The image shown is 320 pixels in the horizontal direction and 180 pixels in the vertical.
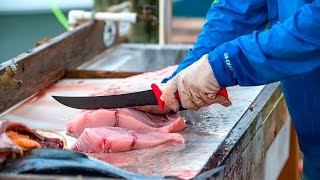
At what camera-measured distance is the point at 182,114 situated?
4.20 metres

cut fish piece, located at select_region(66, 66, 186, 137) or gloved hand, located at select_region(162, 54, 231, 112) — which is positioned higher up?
gloved hand, located at select_region(162, 54, 231, 112)

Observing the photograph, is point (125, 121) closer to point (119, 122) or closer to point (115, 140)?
point (119, 122)

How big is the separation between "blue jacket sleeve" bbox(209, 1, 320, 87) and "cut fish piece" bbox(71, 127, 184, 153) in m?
0.49

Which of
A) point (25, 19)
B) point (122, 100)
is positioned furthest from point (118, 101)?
point (25, 19)

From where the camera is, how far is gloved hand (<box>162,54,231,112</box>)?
341 centimetres

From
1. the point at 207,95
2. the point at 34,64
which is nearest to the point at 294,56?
the point at 207,95

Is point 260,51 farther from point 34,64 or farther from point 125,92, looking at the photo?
point 34,64

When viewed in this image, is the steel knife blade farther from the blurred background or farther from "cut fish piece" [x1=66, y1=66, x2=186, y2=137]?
the blurred background

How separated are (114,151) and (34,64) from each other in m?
1.57

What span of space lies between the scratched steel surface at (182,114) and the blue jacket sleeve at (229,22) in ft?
1.31

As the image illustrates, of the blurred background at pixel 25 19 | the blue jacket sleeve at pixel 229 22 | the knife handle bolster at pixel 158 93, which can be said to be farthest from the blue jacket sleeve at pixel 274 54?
the blurred background at pixel 25 19

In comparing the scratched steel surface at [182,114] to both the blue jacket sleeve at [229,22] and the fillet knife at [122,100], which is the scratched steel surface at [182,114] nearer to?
the fillet knife at [122,100]

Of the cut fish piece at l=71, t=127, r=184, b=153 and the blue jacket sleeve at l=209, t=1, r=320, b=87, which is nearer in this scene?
the blue jacket sleeve at l=209, t=1, r=320, b=87

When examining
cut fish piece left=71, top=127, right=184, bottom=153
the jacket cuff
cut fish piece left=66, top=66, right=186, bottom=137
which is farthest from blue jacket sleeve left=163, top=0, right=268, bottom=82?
Result: the jacket cuff
